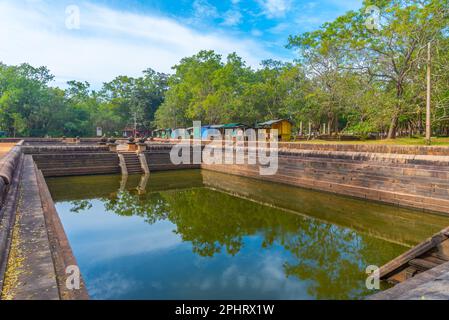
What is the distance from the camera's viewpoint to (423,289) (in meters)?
2.88

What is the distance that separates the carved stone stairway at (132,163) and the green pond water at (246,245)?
550 cm

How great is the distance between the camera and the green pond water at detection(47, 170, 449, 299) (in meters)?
5.23

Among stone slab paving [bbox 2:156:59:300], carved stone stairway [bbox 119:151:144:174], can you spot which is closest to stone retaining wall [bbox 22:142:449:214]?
carved stone stairway [bbox 119:151:144:174]

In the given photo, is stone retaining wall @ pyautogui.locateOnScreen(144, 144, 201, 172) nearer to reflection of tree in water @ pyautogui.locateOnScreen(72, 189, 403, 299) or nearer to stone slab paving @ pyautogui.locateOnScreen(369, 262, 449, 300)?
reflection of tree in water @ pyautogui.locateOnScreen(72, 189, 403, 299)

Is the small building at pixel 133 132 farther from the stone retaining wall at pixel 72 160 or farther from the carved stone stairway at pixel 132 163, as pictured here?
the stone retaining wall at pixel 72 160

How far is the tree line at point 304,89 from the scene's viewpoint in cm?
1634

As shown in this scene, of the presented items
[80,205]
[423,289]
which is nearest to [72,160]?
[80,205]

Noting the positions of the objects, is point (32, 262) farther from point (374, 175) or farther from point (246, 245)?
point (374, 175)

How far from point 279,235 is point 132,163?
14.3m

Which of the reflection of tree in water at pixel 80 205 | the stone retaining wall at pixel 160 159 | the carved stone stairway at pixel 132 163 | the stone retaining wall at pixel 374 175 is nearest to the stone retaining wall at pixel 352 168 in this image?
the stone retaining wall at pixel 374 175

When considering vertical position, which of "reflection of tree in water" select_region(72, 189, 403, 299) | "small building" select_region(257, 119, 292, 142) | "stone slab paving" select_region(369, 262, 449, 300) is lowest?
"reflection of tree in water" select_region(72, 189, 403, 299)

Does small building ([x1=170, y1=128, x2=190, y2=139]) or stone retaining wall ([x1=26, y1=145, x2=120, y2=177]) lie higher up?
small building ([x1=170, y1=128, x2=190, y2=139])

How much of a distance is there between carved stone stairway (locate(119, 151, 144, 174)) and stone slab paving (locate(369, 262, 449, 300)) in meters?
18.2

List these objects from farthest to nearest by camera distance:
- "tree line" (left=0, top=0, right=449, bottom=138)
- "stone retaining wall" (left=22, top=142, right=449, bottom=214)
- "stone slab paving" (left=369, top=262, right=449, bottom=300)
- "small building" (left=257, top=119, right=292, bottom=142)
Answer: "small building" (left=257, top=119, right=292, bottom=142), "tree line" (left=0, top=0, right=449, bottom=138), "stone retaining wall" (left=22, top=142, right=449, bottom=214), "stone slab paving" (left=369, top=262, right=449, bottom=300)
